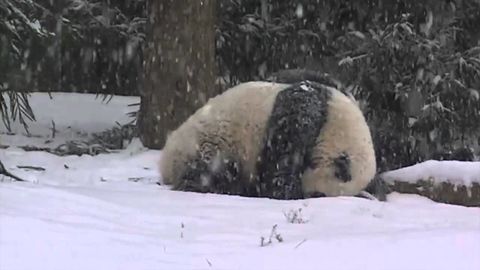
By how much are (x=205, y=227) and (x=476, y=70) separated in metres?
7.61

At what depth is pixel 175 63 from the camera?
1038 centimetres

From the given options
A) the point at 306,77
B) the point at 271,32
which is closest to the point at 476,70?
the point at 271,32

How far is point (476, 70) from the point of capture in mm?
11656

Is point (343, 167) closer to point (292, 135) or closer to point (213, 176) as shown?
point (292, 135)

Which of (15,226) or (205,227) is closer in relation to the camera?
(15,226)

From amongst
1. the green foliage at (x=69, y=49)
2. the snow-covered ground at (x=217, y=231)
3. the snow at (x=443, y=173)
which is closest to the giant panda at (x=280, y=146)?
the snow-covered ground at (x=217, y=231)

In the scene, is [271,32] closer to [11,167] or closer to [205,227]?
[11,167]

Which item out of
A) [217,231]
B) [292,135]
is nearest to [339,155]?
[292,135]

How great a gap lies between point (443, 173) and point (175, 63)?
4.42m

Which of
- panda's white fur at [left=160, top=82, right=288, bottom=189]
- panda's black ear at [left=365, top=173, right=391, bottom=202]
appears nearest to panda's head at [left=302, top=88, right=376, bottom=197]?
Answer: panda's black ear at [left=365, top=173, right=391, bottom=202]

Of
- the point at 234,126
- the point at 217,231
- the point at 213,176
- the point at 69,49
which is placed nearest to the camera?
the point at 217,231

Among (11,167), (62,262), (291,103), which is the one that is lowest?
(11,167)

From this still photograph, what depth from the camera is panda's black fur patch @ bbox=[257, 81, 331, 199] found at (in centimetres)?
639

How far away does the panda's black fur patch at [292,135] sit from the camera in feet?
21.0
